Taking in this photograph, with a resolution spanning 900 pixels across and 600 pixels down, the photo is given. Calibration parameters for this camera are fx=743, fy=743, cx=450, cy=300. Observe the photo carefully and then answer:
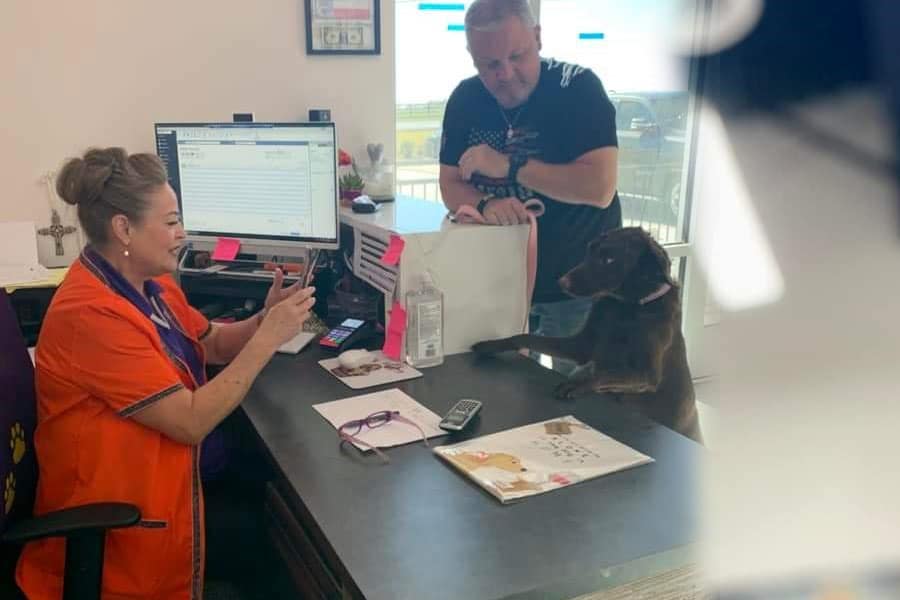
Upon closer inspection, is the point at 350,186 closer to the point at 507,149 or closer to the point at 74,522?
the point at 507,149

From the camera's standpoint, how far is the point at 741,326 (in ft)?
1.30

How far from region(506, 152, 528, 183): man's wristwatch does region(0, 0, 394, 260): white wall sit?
0.89m

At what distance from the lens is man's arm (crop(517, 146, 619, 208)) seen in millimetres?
1809

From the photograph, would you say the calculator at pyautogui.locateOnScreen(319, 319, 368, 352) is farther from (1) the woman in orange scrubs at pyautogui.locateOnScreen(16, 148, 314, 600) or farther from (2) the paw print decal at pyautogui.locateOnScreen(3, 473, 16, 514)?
(2) the paw print decal at pyautogui.locateOnScreen(3, 473, 16, 514)

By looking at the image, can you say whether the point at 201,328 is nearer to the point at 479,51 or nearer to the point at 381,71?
the point at 479,51

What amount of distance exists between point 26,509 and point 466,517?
31.7 inches

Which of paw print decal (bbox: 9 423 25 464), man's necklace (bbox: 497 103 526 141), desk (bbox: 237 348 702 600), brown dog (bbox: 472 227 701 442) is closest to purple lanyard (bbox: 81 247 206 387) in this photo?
desk (bbox: 237 348 702 600)

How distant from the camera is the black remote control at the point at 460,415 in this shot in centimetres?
133

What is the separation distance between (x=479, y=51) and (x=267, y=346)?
909mm

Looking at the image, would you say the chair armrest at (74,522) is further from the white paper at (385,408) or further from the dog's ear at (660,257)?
the dog's ear at (660,257)

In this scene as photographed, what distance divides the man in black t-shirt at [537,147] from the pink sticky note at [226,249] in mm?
596

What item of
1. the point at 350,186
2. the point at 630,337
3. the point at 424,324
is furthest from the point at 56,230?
the point at 630,337

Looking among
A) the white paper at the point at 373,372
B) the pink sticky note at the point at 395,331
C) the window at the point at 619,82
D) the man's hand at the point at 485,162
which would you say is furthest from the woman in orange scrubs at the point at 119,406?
the window at the point at 619,82

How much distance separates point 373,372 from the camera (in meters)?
1.65
